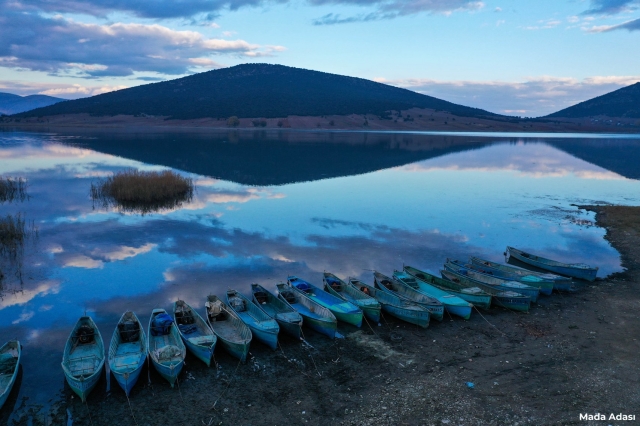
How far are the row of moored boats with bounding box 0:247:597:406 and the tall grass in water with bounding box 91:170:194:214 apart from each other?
80.2ft

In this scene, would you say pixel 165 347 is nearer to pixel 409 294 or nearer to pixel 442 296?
pixel 409 294

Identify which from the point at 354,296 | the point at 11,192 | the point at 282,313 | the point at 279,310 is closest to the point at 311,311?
the point at 282,313

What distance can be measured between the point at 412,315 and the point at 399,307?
0.65 metres

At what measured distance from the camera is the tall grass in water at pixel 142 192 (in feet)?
138

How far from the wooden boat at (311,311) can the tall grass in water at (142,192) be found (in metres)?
23.9

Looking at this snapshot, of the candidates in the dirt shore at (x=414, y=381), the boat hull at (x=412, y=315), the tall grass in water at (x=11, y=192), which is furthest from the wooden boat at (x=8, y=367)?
the tall grass in water at (x=11, y=192)

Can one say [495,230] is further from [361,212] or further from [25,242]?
[25,242]

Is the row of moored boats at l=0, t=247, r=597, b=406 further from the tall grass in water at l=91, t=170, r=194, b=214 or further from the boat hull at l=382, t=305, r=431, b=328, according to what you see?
the tall grass in water at l=91, t=170, r=194, b=214

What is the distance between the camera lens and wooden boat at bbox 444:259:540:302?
21812 millimetres

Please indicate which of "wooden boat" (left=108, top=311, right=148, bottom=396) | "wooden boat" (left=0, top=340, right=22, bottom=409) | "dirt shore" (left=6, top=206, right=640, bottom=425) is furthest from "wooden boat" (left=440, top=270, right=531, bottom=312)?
"wooden boat" (left=0, top=340, right=22, bottom=409)

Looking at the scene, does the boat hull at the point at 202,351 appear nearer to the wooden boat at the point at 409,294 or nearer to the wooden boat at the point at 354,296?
the wooden boat at the point at 354,296

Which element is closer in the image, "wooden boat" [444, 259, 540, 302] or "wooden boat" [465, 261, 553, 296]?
"wooden boat" [444, 259, 540, 302]

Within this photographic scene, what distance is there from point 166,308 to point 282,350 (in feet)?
21.8

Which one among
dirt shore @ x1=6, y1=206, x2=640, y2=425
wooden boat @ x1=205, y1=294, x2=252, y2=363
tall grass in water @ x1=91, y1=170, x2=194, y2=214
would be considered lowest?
dirt shore @ x1=6, y1=206, x2=640, y2=425
